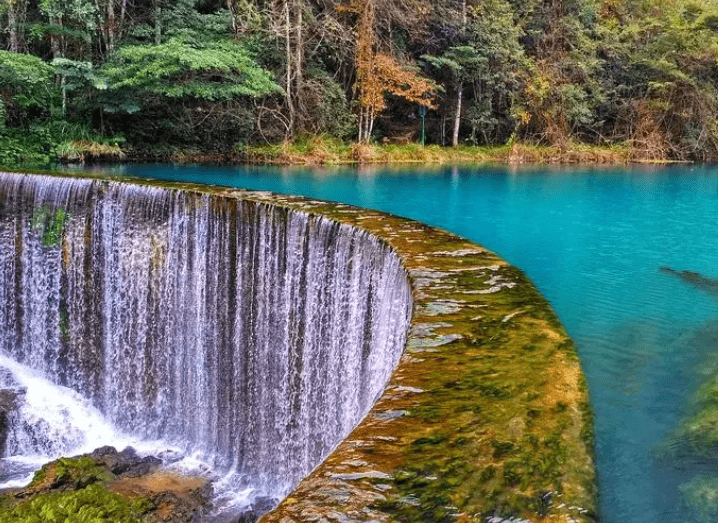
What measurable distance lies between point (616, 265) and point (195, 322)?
194 inches

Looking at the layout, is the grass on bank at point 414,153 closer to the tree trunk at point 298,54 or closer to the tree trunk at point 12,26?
the tree trunk at point 298,54

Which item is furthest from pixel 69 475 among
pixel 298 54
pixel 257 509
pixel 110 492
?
pixel 298 54

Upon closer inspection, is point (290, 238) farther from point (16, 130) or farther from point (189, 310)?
point (16, 130)

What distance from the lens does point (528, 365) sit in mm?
2574

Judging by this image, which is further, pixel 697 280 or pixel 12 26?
pixel 12 26

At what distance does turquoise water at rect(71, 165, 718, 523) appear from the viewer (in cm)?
291

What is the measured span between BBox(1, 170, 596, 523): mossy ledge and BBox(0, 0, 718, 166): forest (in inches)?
478

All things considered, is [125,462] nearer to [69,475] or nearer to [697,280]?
[69,475]

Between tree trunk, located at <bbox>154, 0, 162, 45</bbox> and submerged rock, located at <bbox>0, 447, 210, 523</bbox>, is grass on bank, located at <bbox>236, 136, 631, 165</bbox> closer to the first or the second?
tree trunk, located at <bbox>154, 0, 162, 45</bbox>

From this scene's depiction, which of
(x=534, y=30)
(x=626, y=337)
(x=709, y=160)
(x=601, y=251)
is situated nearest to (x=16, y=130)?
(x=601, y=251)

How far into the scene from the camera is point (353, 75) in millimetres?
19953

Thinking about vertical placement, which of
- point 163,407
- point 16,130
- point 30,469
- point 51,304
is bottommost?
point 30,469

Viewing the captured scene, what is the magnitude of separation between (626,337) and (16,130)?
13681 millimetres

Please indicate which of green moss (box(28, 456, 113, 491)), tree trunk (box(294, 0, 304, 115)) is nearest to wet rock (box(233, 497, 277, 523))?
green moss (box(28, 456, 113, 491))
